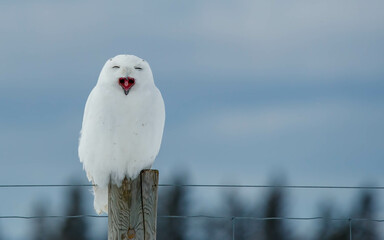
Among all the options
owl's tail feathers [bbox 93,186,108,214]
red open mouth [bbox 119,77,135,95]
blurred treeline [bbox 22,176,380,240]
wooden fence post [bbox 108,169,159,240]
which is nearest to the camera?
wooden fence post [bbox 108,169,159,240]

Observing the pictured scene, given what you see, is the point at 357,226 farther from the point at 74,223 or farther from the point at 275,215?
the point at 74,223

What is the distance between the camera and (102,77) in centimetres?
537

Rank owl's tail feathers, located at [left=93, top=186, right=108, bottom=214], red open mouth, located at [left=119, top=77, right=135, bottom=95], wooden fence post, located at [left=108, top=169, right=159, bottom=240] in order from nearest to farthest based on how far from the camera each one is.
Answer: wooden fence post, located at [left=108, top=169, right=159, bottom=240] < red open mouth, located at [left=119, top=77, right=135, bottom=95] < owl's tail feathers, located at [left=93, top=186, right=108, bottom=214]

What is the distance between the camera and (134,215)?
488cm

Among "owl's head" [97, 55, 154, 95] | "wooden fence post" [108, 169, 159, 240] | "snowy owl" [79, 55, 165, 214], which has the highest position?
"owl's head" [97, 55, 154, 95]

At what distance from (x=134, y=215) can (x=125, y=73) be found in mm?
966

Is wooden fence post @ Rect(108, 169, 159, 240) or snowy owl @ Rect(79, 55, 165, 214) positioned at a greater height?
snowy owl @ Rect(79, 55, 165, 214)

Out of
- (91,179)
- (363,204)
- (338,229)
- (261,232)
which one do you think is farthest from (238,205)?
(91,179)

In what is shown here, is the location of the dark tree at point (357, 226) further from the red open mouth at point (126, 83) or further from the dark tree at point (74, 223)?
the red open mouth at point (126, 83)

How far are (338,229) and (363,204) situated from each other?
13.8ft

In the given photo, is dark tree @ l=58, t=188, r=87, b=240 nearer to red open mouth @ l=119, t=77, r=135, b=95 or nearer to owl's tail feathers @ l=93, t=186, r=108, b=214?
owl's tail feathers @ l=93, t=186, r=108, b=214

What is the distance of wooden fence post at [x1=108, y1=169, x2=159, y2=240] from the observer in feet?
16.0

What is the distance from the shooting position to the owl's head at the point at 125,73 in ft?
17.3

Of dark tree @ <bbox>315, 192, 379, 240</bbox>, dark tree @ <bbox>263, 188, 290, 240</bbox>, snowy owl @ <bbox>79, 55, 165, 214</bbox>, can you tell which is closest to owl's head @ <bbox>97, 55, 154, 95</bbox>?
snowy owl @ <bbox>79, 55, 165, 214</bbox>
